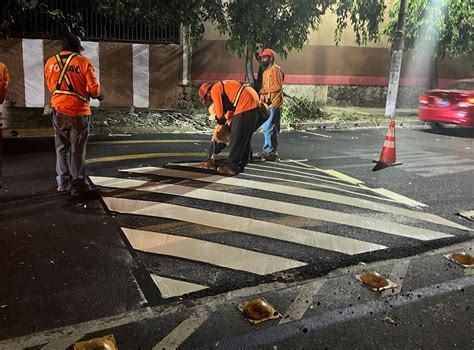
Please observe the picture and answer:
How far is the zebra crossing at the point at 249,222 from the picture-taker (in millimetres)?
4086

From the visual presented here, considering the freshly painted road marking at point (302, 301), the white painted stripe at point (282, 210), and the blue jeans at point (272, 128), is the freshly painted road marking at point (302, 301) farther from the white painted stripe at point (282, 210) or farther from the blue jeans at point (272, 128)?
the blue jeans at point (272, 128)

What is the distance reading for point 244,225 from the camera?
5.01 m

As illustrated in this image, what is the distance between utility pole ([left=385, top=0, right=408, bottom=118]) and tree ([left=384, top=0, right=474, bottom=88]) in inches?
48.1

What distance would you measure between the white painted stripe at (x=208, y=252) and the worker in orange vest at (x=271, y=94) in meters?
3.81

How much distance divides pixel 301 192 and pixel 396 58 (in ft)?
30.5

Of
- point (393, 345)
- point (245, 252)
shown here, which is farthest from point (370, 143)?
point (393, 345)

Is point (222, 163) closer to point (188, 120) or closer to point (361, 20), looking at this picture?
point (188, 120)

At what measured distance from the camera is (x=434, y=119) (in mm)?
12141

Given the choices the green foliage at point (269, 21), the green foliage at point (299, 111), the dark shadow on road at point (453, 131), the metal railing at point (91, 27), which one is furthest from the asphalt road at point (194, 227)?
the green foliage at point (269, 21)

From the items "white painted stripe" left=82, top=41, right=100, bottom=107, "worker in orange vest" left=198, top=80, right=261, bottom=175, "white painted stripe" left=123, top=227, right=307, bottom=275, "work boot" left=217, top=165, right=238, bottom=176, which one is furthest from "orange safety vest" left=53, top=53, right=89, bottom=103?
"white painted stripe" left=82, top=41, right=100, bottom=107

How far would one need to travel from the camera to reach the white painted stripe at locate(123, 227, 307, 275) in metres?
4.07

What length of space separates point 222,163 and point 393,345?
15.9ft

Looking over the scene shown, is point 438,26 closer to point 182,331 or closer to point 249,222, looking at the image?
point 249,222

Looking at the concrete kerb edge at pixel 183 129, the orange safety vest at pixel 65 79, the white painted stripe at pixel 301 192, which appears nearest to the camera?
the orange safety vest at pixel 65 79
